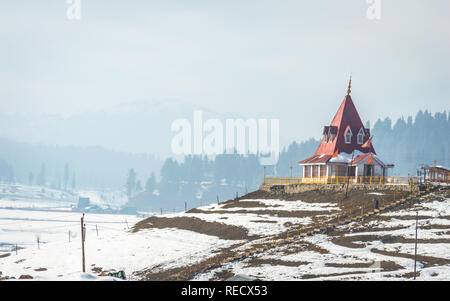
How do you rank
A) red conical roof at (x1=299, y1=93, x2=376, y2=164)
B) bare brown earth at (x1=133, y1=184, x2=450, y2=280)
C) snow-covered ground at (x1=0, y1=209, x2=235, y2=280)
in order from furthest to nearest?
red conical roof at (x1=299, y1=93, x2=376, y2=164) → snow-covered ground at (x1=0, y1=209, x2=235, y2=280) → bare brown earth at (x1=133, y1=184, x2=450, y2=280)

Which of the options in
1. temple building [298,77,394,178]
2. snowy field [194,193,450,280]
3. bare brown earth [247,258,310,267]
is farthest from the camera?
temple building [298,77,394,178]

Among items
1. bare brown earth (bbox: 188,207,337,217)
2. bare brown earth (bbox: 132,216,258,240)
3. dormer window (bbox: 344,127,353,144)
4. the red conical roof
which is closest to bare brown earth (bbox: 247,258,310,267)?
bare brown earth (bbox: 132,216,258,240)

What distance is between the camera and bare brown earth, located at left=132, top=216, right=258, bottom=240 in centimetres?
6199

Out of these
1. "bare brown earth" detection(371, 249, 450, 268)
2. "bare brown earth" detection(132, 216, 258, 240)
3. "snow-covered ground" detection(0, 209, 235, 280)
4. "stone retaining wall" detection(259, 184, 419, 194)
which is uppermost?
"stone retaining wall" detection(259, 184, 419, 194)

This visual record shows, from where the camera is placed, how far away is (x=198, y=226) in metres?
68.8

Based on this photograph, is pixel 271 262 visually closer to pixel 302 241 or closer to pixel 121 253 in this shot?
pixel 302 241

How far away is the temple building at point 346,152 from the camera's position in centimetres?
7438

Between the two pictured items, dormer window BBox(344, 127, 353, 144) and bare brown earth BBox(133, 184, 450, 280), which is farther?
dormer window BBox(344, 127, 353, 144)

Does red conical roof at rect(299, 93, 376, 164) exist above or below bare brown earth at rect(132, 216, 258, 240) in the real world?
above

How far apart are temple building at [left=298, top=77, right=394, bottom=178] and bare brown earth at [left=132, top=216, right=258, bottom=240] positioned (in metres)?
17.4

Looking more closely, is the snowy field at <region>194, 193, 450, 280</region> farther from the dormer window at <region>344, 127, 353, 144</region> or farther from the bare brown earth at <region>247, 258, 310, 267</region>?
the dormer window at <region>344, 127, 353, 144</region>

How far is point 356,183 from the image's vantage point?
2808 inches

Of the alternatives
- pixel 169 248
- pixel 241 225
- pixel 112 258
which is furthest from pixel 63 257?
pixel 241 225
